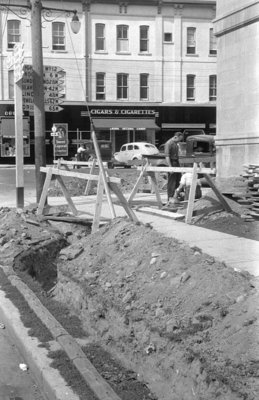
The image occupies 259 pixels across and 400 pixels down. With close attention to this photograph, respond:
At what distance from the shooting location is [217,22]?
34.8ft

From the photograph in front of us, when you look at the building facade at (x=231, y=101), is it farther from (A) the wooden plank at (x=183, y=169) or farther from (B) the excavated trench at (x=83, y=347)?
(B) the excavated trench at (x=83, y=347)

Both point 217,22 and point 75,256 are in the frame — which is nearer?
point 75,256

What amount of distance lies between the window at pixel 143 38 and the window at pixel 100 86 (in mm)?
3254

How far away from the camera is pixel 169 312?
14.4 feet

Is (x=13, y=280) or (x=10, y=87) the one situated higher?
(x=10, y=87)

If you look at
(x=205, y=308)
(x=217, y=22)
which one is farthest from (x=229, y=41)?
(x=205, y=308)

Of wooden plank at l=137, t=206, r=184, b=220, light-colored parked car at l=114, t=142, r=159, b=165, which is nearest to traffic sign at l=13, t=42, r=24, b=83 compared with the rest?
wooden plank at l=137, t=206, r=184, b=220

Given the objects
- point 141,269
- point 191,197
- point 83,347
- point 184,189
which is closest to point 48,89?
point 184,189

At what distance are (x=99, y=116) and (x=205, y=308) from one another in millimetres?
34645

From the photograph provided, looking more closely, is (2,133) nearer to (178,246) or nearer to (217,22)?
(217,22)

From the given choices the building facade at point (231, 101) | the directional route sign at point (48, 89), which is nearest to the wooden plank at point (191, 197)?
the building facade at point (231, 101)

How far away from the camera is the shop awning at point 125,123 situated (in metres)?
37.9

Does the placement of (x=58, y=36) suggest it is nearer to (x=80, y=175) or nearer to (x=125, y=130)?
(x=125, y=130)

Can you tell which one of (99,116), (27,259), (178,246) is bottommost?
(27,259)
